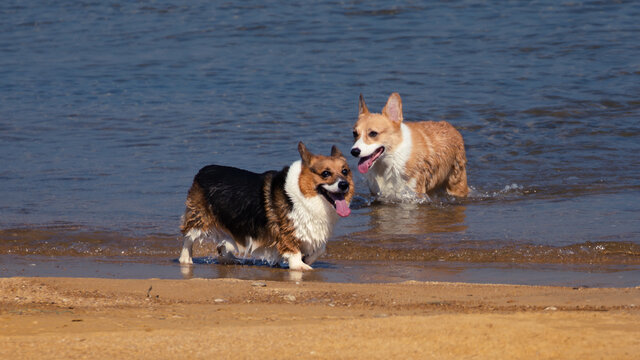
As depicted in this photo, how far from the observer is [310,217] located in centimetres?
700

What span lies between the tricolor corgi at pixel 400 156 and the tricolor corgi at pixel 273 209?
7.58ft

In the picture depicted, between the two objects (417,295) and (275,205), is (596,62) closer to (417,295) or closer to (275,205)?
(275,205)

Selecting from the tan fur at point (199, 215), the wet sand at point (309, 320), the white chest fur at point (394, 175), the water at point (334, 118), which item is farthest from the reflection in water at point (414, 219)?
the wet sand at point (309, 320)

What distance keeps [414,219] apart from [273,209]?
2142 mm

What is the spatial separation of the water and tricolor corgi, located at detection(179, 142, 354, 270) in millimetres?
228

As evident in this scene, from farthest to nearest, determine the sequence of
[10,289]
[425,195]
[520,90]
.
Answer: [520,90] < [425,195] < [10,289]

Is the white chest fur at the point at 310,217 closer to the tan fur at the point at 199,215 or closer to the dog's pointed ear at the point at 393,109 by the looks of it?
the tan fur at the point at 199,215

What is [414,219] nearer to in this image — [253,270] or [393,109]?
[393,109]

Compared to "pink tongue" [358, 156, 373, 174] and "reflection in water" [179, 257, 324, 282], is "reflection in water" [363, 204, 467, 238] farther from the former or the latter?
"reflection in water" [179, 257, 324, 282]

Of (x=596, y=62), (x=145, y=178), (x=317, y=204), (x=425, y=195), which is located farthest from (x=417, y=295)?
(x=596, y=62)

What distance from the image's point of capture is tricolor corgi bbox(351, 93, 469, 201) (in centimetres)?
950

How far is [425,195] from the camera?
9.76 metres

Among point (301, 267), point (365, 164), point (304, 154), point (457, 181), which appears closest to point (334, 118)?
point (457, 181)

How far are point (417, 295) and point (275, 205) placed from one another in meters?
1.71
